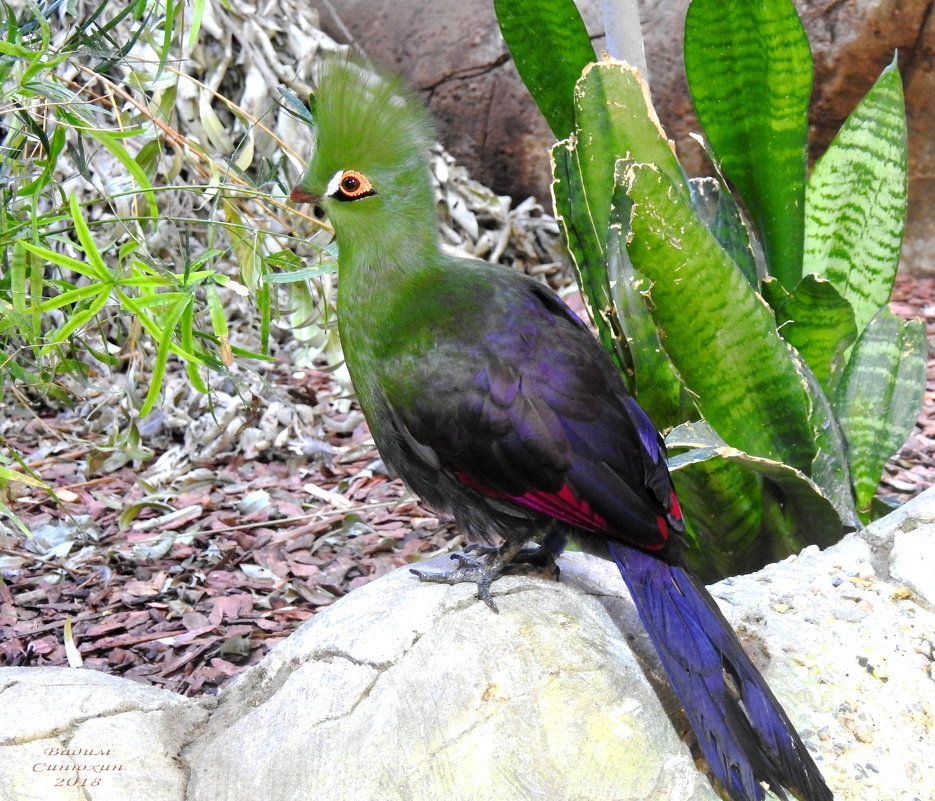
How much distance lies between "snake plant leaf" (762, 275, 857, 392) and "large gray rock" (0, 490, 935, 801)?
21.9 inches

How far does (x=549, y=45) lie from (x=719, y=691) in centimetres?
139

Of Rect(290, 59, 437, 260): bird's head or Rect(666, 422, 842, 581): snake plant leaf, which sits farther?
Rect(666, 422, 842, 581): snake plant leaf

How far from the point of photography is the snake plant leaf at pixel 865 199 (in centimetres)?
238

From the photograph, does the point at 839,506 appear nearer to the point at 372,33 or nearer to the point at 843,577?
the point at 843,577

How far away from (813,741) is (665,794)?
0.93 ft

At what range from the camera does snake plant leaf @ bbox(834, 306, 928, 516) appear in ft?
7.54

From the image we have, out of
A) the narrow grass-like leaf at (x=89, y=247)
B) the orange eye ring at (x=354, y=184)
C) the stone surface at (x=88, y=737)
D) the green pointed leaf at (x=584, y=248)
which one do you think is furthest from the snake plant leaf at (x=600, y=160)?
the stone surface at (x=88, y=737)

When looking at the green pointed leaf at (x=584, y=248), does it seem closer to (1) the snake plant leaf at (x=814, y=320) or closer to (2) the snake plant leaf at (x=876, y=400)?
(1) the snake plant leaf at (x=814, y=320)

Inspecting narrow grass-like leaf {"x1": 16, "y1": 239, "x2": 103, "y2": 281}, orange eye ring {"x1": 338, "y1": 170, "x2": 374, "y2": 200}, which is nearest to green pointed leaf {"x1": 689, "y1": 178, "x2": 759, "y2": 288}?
orange eye ring {"x1": 338, "y1": 170, "x2": 374, "y2": 200}

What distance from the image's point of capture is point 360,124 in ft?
5.44

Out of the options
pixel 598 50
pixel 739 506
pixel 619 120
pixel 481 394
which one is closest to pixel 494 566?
pixel 481 394

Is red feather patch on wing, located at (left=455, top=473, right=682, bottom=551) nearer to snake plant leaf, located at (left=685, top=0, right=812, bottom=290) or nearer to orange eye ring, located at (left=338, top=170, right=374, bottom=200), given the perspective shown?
orange eye ring, located at (left=338, top=170, right=374, bottom=200)

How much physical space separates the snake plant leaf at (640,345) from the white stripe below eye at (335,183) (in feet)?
1.87

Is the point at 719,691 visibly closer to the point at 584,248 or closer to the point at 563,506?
the point at 563,506
